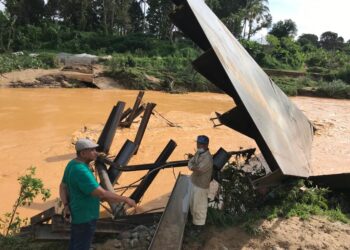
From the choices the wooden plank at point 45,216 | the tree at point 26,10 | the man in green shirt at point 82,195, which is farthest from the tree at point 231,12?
the man in green shirt at point 82,195

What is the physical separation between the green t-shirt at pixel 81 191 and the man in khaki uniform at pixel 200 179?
1.41m

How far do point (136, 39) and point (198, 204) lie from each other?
34.1m

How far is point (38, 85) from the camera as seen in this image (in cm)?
2466

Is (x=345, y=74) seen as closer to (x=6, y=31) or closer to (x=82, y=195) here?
(x=6, y=31)

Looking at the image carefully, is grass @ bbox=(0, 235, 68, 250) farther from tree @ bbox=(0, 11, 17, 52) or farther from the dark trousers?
tree @ bbox=(0, 11, 17, 52)

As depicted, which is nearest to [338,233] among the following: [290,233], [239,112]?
[290,233]

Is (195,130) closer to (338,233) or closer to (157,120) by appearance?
(157,120)

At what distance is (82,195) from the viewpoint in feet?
13.0

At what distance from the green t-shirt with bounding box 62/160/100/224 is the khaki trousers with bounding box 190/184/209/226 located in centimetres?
144

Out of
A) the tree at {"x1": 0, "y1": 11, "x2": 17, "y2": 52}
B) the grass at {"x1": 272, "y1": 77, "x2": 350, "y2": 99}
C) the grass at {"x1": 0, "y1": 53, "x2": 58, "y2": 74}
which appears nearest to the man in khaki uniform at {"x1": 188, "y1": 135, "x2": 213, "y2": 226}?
the grass at {"x1": 0, "y1": 53, "x2": 58, "y2": 74}

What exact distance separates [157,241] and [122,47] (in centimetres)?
3336

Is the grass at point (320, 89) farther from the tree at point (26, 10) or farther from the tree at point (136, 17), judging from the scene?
the tree at point (26, 10)

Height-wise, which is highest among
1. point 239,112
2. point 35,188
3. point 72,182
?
point 239,112

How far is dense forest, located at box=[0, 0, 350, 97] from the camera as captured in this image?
29719 mm
